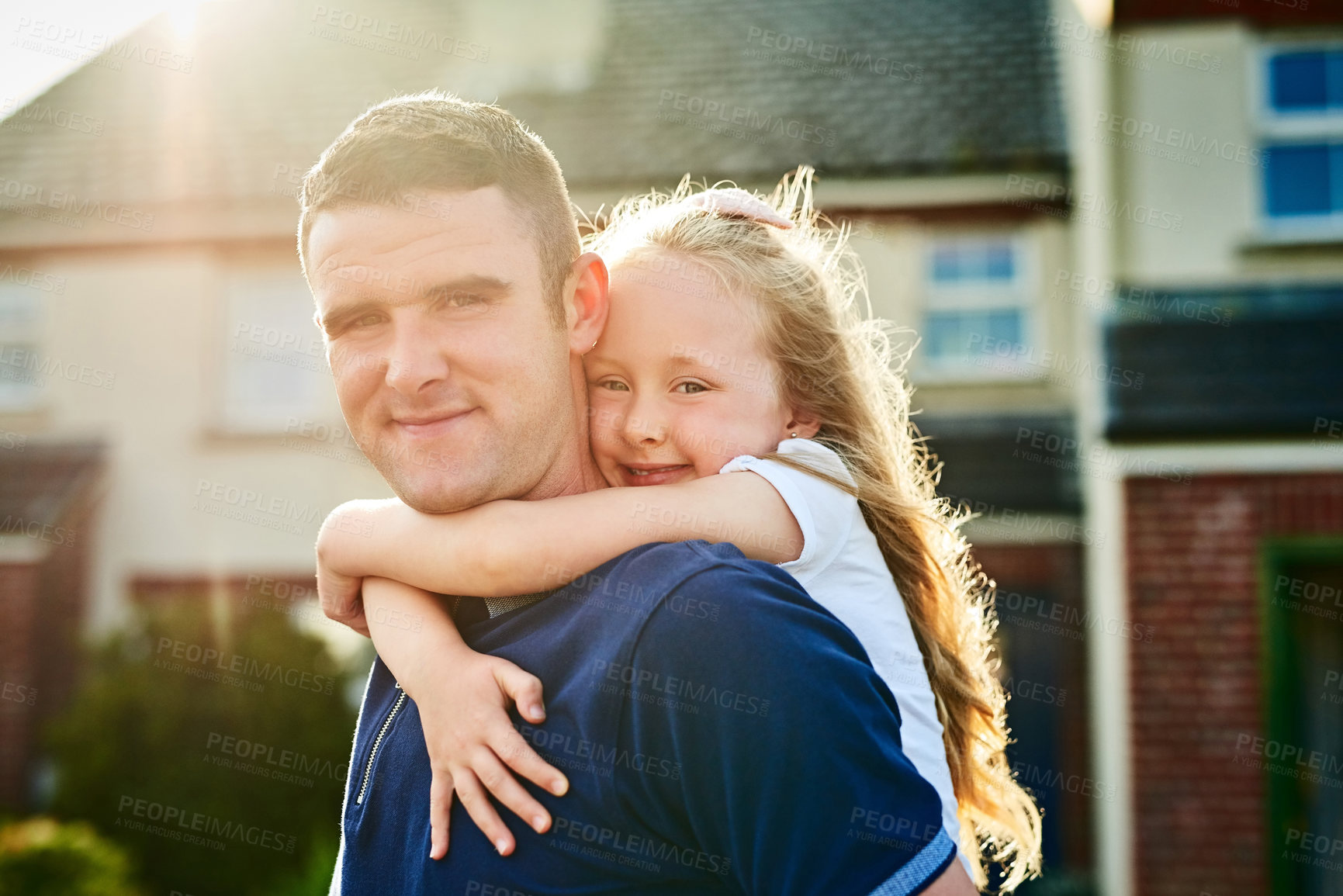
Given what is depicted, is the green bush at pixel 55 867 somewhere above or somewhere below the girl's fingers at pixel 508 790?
below

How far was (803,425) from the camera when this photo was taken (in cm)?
244

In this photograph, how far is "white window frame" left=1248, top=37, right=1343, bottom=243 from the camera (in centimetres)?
838

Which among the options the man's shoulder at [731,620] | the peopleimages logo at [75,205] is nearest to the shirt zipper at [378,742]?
the man's shoulder at [731,620]

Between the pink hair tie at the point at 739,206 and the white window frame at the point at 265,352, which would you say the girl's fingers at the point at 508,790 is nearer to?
the pink hair tie at the point at 739,206

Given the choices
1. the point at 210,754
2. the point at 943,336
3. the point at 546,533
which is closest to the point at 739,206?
the point at 546,533

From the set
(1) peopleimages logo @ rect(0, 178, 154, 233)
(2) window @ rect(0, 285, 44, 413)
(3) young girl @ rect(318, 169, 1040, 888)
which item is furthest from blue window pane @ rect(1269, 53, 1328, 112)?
(2) window @ rect(0, 285, 44, 413)

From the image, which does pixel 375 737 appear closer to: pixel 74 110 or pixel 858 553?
pixel 858 553

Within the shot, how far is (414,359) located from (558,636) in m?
0.49

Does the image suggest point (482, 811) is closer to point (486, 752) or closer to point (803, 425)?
point (486, 752)

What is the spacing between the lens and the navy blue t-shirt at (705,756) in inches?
49.3

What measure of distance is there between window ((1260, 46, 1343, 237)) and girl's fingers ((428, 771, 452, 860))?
8.69 metres

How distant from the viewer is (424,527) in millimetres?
1853

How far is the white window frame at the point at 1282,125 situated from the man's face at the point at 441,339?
8162 millimetres

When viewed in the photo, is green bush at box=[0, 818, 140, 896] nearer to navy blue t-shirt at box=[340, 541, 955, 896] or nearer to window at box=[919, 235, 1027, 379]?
navy blue t-shirt at box=[340, 541, 955, 896]
